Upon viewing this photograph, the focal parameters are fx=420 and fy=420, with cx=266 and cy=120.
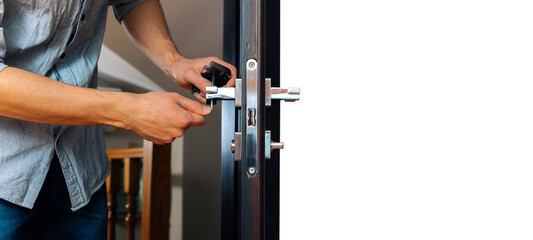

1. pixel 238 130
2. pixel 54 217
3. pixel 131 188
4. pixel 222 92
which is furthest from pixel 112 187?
pixel 222 92

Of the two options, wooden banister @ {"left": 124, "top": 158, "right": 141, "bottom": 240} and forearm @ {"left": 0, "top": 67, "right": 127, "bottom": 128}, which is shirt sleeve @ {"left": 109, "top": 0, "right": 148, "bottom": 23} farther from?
wooden banister @ {"left": 124, "top": 158, "right": 141, "bottom": 240}

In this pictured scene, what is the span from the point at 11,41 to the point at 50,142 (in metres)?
0.17

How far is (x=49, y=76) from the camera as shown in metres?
0.72

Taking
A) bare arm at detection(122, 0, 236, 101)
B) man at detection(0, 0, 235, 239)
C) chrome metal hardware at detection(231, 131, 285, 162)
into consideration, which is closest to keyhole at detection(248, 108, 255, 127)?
chrome metal hardware at detection(231, 131, 285, 162)

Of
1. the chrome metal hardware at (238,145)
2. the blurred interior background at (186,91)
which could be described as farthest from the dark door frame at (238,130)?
the blurred interior background at (186,91)

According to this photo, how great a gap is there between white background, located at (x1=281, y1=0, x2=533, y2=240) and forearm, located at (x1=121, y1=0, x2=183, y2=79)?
0.90ft

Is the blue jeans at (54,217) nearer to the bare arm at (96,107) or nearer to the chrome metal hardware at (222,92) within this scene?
the bare arm at (96,107)

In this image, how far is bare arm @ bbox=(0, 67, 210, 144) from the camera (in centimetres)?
57

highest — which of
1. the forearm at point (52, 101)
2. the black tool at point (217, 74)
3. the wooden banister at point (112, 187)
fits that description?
the black tool at point (217, 74)

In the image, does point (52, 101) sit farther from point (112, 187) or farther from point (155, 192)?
point (112, 187)

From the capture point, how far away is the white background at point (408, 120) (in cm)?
86

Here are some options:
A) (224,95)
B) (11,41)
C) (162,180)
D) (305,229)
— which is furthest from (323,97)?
(162,180)

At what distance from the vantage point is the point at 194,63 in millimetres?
773

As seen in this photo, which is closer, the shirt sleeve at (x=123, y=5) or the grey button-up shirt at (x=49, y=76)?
the grey button-up shirt at (x=49, y=76)
